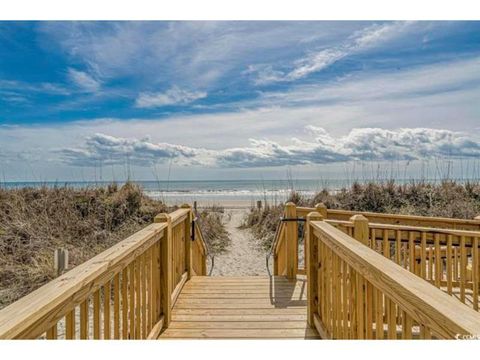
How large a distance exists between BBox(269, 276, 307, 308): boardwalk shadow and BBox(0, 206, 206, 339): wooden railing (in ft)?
3.75

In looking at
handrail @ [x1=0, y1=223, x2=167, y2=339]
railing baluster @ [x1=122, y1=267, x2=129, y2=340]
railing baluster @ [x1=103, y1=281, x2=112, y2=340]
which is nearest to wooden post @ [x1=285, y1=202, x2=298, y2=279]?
railing baluster @ [x1=122, y1=267, x2=129, y2=340]

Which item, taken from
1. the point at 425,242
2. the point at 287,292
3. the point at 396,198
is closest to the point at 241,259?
the point at 287,292

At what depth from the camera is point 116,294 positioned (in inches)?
62.8

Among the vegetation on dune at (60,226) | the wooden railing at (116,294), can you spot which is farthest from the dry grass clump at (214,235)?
the wooden railing at (116,294)

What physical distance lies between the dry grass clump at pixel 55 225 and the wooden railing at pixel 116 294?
7.25 ft

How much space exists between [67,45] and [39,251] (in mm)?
4204

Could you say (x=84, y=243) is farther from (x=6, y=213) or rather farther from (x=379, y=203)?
(x=379, y=203)

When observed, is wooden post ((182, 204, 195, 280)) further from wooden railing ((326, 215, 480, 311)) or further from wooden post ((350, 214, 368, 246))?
wooden post ((350, 214, 368, 246))

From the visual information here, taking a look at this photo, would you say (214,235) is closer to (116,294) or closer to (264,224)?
(264,224)

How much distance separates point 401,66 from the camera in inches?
223

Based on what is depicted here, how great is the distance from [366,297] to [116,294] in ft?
4.19

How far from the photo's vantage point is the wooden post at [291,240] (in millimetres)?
4445
